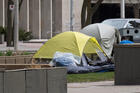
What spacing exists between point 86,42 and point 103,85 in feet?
16.6

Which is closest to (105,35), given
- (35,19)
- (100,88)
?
(100,88)

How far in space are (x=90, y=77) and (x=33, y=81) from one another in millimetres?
6053

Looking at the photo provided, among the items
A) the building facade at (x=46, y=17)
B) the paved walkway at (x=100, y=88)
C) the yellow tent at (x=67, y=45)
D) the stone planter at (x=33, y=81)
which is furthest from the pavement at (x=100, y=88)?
the building facade at (x=46, y=17)

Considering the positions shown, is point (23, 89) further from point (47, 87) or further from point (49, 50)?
point (49, 50)

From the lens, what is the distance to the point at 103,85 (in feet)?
50.1

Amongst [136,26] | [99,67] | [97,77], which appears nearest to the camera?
[97,77]

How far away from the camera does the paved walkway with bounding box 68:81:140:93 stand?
13.8 metres

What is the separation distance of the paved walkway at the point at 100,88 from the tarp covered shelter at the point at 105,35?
640cm

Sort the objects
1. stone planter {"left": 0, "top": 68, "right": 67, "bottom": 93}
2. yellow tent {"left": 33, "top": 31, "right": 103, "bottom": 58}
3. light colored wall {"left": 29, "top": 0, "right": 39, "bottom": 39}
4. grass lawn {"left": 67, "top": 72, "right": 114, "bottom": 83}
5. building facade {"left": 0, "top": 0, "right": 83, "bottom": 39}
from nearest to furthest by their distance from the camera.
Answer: stone planter {"left": 0, "top": 68, "right": 67, "bottom": 93}, grass lawn {"left": 67, "top": 72, "right": 114, "bottom": 83}, yellow tent {"left": 33, "top": 31, "right": 103, "bottom": 58}, building facade {"left": 0, "top": 0, "right": 83, "bottom": 39}, light colored wall {"left": 29, "top": 0, "right": 39, "bottom": 39}

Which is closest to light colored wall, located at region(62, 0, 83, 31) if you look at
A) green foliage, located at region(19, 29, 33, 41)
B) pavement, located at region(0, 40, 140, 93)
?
green foliage, located at region(19, 29, 33, 41)

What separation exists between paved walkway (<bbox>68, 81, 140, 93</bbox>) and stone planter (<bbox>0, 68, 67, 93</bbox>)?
2.08 m

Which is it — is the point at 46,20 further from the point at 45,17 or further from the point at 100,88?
the point at 100,88

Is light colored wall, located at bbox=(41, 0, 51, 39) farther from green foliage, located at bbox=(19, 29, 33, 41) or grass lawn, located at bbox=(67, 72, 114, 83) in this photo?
grass lawn, located at bbox=(67, 72, 114, 83)

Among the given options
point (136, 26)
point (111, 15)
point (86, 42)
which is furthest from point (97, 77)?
point (111, 15)
